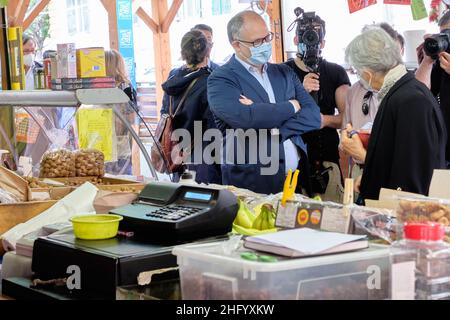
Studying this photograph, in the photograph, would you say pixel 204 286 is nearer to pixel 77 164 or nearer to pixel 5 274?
pixel 5 274

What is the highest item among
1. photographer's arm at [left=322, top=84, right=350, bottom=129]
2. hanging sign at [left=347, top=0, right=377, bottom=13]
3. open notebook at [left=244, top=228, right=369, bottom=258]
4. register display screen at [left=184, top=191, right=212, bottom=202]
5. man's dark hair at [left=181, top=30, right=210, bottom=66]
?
hanging sign at [left=347, top=0, right=377, bottom=13]

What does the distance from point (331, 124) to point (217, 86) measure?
91cm

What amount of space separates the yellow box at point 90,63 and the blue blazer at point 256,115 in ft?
2.33

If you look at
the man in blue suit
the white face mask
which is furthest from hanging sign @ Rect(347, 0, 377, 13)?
the white face mask

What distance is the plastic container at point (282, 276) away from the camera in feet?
4.62

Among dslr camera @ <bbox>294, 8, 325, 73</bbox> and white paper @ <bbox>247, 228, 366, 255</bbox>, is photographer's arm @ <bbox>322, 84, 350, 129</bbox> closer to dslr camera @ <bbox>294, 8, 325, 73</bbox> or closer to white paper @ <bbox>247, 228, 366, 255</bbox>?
dslr camera @ <bbox>294, 8, 325, 73</bbox>

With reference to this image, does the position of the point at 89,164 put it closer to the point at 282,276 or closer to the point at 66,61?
the point at 66,61

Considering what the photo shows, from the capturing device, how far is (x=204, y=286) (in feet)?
5.01

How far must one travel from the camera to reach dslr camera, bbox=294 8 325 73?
4.69 m

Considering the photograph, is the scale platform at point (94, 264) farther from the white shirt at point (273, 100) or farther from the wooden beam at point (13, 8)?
the wooden beam at point (13, 8)

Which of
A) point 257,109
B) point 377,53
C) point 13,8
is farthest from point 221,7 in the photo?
point 377,53

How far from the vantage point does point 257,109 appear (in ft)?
13.2

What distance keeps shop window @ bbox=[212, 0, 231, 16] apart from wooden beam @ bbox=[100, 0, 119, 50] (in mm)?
1271
